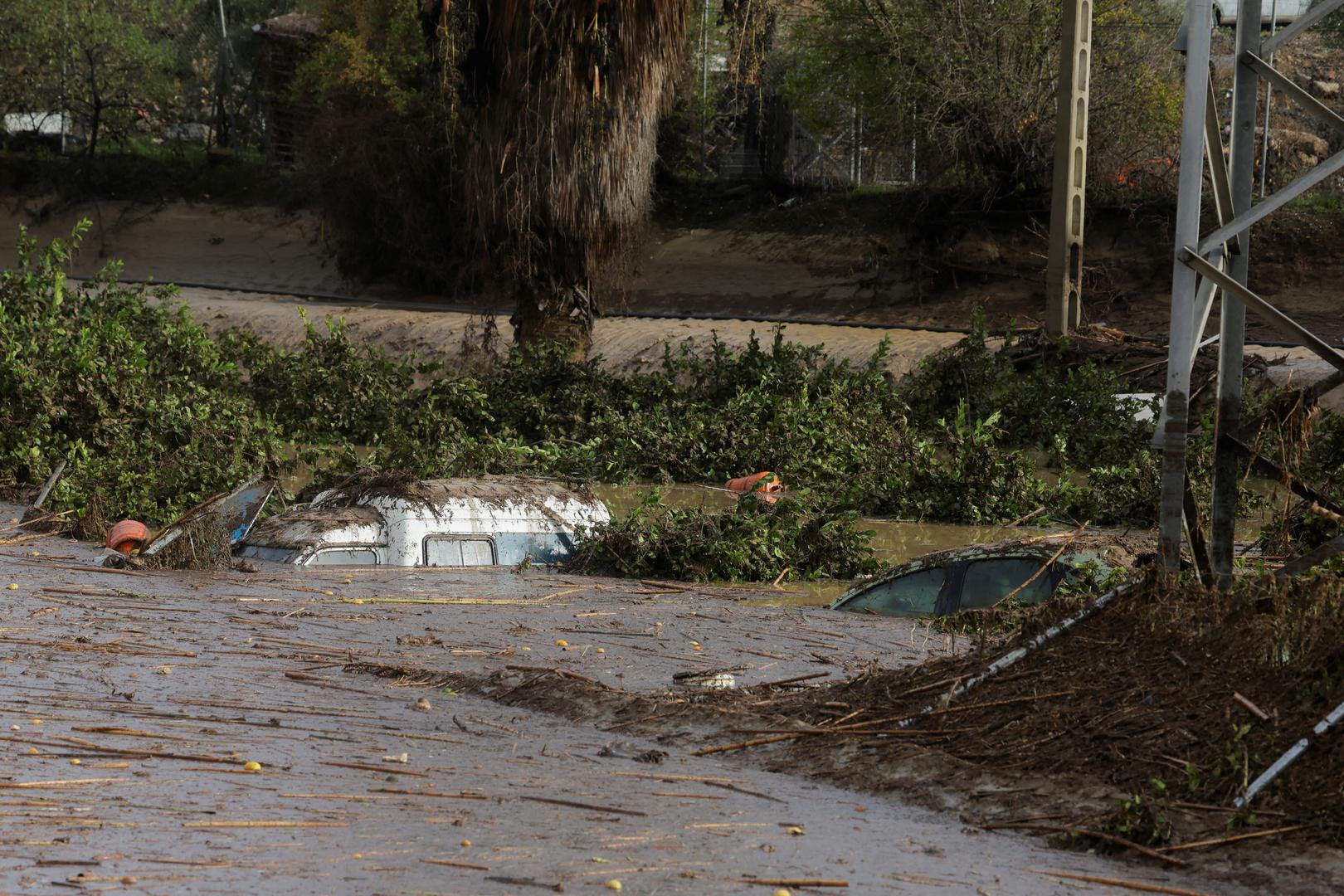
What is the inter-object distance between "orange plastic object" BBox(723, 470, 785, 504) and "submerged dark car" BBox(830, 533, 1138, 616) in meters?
4.04

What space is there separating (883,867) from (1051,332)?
1991cm

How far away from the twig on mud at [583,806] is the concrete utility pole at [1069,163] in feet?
63.9

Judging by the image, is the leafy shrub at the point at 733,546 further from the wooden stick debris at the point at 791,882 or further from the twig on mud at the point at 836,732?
the wooden stick debris at the point at 791,882

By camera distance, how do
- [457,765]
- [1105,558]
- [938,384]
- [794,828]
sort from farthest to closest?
[938,384]
[1105,558]
[457,765]
[794,828]

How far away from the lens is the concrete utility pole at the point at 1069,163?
23656 mm

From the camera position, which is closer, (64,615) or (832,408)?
(64,615)

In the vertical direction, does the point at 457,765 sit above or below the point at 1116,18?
below

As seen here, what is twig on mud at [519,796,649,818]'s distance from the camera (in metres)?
5.58

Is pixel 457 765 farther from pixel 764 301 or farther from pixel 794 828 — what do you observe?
pixel 764 301

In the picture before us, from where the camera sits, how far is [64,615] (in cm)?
938

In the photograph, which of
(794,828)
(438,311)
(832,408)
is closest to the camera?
(794,828)

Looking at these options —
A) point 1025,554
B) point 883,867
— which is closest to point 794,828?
point 883,867

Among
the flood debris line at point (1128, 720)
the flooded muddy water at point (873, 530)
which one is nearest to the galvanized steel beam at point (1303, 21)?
the flood debris line at point (1128, 720)

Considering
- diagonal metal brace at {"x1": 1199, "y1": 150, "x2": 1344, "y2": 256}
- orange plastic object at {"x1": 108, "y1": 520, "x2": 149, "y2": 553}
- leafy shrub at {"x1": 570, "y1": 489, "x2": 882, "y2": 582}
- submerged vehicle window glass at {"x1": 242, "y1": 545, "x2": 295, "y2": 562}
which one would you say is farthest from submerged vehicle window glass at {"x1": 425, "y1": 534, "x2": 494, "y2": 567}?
diagonal metal brace at {"x1": 1199, "y1": 150, "x2": 1344, "y2": 256}
